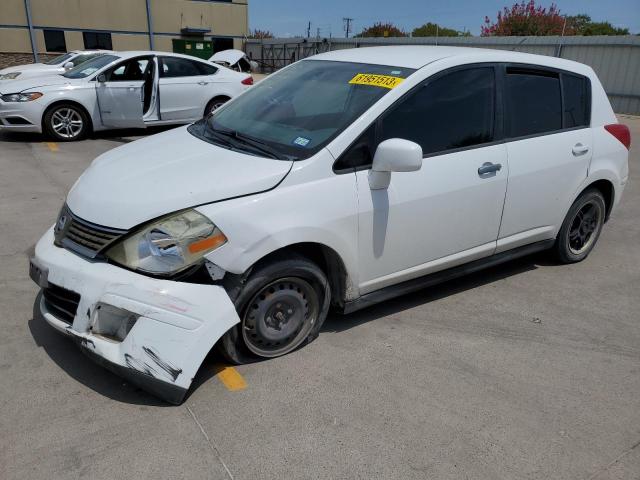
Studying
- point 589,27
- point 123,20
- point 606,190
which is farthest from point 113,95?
point 589,27

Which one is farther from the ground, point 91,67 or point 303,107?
point 303,107

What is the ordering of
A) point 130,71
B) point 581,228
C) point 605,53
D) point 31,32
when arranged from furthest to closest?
1. point 31,32
2. point 605,53
3. point 130,71
4. point 581,228

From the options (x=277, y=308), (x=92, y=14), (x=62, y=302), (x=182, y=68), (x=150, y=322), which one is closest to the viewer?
(x=150, y=322)

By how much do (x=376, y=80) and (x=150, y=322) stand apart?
6.65 feet

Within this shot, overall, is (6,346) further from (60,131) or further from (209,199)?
(60,131)

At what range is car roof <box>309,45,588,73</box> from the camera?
11.8ft

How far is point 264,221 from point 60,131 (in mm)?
7915

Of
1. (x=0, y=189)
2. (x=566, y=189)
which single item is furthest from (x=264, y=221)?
(x=0, y=189)

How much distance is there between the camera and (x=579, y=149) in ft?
14.0

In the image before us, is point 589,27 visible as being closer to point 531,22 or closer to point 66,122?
point 531,22

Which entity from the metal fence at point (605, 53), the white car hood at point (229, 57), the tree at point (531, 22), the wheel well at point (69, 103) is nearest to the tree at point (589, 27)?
the tree at point (531, 22)

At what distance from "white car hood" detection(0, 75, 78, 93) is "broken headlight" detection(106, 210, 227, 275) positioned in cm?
763

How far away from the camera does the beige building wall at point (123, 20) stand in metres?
27.2

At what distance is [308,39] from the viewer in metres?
32.4
